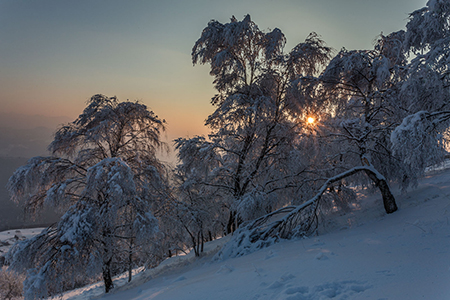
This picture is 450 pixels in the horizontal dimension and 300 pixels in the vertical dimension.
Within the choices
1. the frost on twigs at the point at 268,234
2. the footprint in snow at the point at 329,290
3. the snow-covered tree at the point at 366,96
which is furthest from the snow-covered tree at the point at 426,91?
the footprint in snow at the point at 329,290

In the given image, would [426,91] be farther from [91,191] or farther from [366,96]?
[91,191]

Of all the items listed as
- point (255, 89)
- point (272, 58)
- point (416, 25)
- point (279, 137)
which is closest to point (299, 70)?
point (272, 58)

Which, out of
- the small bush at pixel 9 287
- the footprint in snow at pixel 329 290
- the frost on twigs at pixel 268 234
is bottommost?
the small bush at pixel 9 287

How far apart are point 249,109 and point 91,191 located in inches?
231

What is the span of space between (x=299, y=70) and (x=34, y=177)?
10.1 metres

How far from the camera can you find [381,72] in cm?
675

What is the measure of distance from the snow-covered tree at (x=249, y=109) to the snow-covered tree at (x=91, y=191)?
187 cm

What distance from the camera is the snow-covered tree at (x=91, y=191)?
631 cm

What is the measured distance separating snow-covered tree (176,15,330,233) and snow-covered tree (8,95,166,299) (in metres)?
1.87

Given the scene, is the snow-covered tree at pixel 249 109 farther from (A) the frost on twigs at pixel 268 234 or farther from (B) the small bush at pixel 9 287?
(B) the small bush at pixel 9 287

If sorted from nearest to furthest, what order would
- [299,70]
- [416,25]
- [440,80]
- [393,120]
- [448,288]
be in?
1. [448,288]
2. [440,80]
3. [416,25]
4. [393,120]
5. [299,70]

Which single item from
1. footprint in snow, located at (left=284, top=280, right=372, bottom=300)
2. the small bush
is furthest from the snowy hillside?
the small bush

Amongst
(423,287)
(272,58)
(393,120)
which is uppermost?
(272,58)

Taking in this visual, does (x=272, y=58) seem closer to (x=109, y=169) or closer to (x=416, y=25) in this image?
(x=416, y=25)
